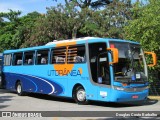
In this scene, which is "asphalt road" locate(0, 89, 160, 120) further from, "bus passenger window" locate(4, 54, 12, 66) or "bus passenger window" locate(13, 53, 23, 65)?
"bus passenger window" locate(4, 54, 12, 66)

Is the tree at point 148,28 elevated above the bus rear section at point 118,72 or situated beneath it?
elevated above

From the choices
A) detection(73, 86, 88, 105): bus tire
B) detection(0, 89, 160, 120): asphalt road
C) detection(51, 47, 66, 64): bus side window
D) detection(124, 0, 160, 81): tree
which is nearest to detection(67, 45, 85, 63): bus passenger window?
detection(51, 47, 66, 64): bus side window

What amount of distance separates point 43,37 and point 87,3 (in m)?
13.9

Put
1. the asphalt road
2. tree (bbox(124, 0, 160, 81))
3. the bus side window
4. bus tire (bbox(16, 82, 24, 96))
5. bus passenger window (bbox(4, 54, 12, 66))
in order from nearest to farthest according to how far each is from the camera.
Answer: the asphalt road, the bus side window, tree (bbox(124, 0, 160, 81)), bus tire (bbox(16, 82, 24, 96)), bus passenger window (bbox(4, 54, 12, 66))

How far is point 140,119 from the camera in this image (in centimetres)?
1266

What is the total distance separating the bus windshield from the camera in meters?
16.9

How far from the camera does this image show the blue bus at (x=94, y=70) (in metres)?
16.8

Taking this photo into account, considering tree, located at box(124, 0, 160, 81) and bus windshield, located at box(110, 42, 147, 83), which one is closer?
bus windshield, located at box(110, 42, 147, 83)

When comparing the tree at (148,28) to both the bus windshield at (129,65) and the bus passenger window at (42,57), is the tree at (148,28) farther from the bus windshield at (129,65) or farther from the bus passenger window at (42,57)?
the bus passenger window at (42,57)

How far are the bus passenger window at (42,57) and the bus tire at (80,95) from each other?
3.01 metres

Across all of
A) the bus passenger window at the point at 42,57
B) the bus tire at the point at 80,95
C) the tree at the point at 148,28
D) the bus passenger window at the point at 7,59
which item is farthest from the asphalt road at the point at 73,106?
the bus passenger window at the point at 7,59

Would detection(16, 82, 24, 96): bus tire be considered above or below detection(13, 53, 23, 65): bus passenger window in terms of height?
below

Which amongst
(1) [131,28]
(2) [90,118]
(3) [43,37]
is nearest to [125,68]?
(2) [90,118]

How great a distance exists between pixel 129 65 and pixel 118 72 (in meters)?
0.64
